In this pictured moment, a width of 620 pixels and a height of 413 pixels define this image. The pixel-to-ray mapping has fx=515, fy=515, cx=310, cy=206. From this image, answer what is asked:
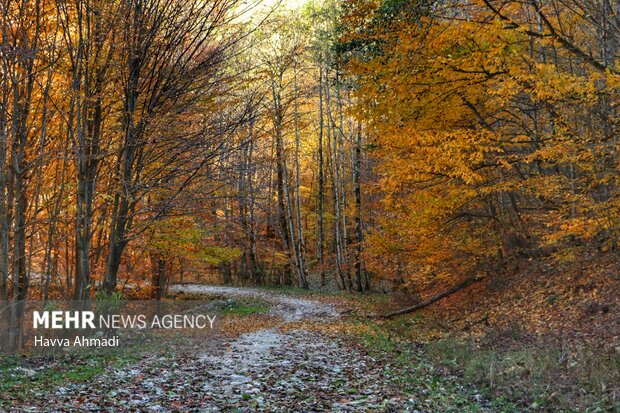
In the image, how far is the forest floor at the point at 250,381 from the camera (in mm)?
6348

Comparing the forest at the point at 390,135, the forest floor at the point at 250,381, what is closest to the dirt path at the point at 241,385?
the forest floor at the point at 250,381

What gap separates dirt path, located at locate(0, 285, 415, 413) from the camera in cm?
627

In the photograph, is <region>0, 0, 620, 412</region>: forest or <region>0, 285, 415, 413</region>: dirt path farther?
<region>0, 0, 620, 412</region>: forest

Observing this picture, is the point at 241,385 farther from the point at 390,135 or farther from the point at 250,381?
the point at 390,135

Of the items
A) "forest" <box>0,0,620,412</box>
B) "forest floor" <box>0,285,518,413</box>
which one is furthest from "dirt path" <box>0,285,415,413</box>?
"forest" <box>0,0,620,412</box>

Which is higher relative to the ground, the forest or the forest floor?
the forest

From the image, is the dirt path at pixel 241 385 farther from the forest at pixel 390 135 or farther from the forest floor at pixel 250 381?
the forest at pixel 390 135

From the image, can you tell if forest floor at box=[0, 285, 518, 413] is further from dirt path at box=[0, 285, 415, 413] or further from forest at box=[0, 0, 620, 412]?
forest at box=[0, 0, 620, 412]

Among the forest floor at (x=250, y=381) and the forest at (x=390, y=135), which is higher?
the forest at (x=390, y=135)

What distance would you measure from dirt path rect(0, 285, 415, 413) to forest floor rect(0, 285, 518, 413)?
0.5 inches

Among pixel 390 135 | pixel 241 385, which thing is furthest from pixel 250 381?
pixel 390 135

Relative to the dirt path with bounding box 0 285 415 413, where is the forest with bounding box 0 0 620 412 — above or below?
above

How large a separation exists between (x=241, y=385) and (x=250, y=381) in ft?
1.02

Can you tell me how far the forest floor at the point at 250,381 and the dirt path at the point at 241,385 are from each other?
0.05ft
